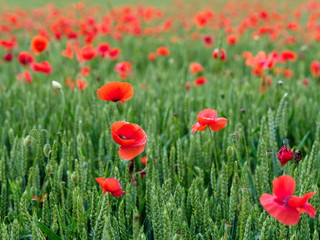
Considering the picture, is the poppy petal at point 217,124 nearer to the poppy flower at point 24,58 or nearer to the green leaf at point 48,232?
the green leaf at point 48,232

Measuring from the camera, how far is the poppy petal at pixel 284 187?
0.68 meters

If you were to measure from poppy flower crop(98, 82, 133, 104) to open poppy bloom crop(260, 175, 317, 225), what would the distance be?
1.79 feet

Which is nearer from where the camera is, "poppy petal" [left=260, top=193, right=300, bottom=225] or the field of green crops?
"poppy petal" [left=260, top=193, right=300, bottom=225]

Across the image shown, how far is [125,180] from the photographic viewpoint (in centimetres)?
107

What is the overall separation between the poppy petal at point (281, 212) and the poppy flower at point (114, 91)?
553 mm

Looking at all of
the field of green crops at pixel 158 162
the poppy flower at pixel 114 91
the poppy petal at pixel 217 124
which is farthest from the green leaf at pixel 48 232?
the poppy petal at pixel 217 124

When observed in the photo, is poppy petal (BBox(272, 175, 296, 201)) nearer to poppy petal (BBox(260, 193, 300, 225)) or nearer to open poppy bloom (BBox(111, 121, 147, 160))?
poppy petal (BBox(260, 193, 300, 225))

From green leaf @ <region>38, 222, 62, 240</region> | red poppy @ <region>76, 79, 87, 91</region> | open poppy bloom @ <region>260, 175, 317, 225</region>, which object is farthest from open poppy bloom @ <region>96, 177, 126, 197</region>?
red poppy @ <region>76, 79, 87, 91</region>

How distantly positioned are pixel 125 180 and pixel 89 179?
0.46 ft

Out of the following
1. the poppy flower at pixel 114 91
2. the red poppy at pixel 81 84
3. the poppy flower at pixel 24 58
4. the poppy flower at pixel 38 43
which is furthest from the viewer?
the poppy flower at pixel 24 58

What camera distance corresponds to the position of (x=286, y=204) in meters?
0.67

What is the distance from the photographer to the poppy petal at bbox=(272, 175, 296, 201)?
0.68m

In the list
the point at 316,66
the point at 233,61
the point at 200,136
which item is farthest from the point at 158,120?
the point at 233,61

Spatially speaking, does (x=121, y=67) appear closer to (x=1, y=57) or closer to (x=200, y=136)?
(x=200, y=136)
